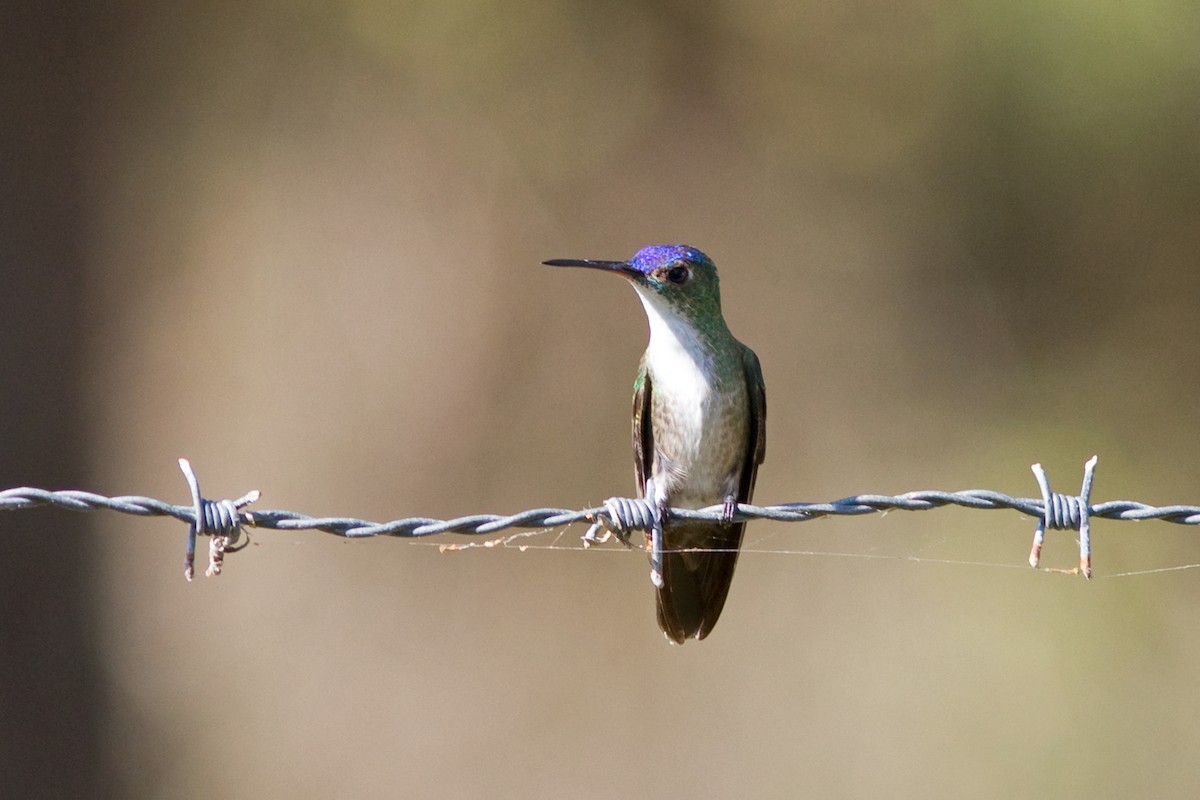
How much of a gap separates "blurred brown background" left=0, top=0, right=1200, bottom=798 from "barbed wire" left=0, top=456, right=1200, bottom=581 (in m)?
3.87

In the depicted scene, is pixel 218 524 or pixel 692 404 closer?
pixel 218 524

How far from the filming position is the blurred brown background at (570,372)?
7.21m

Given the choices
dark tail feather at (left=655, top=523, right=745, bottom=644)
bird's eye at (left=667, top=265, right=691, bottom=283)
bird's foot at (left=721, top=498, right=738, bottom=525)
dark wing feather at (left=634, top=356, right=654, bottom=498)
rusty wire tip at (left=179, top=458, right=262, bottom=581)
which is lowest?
dark tail feather at (left=655, top=523, right=745, bottom=644)

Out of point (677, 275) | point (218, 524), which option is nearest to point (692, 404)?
point (677, 275)

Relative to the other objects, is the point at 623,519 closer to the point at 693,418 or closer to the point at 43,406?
the point at 693,418

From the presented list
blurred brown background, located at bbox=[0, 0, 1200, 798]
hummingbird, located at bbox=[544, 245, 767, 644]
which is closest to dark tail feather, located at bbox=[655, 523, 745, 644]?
hummingbird, located at bbox=[544, 245, 767, 644]

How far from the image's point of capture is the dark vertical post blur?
7367mm

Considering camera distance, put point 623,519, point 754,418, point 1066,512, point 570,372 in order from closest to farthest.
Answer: point 1066,512
point 623,519
point 754,418
point 570,372

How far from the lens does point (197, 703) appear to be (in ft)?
23.8

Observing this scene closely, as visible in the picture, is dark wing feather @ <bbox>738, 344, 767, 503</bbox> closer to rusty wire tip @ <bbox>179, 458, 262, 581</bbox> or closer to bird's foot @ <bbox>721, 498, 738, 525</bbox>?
bird's foot @ <bbox>721, 498, 738, 525</bbox>

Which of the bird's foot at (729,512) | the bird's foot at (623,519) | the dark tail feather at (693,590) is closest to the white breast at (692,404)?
the dark tail feather at (693,590)

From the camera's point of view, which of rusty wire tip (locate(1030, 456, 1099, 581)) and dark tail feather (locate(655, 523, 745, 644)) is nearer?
rusty wire tip (locate(1030, 456, 1099, 581))

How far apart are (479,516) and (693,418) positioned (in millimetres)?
1585

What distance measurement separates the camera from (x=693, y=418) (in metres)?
4.59
